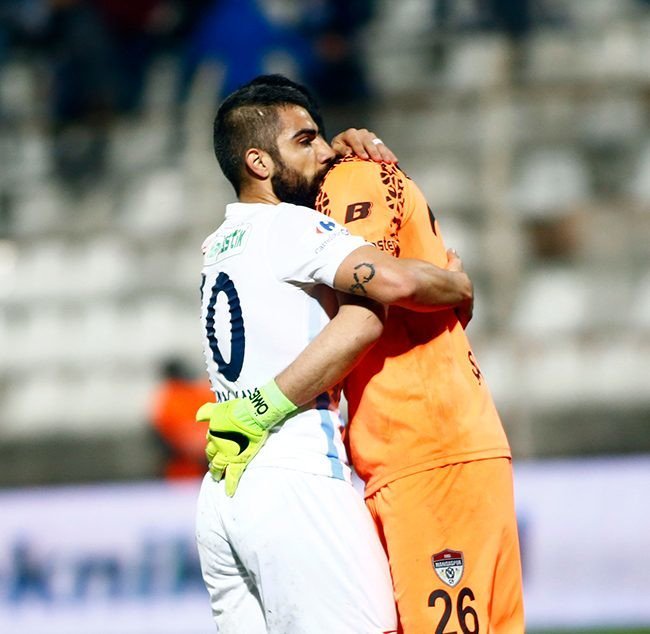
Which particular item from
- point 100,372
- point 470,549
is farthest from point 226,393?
point 100,372

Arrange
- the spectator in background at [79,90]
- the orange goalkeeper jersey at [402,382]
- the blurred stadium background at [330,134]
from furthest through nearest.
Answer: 1. the spectator in background at [79,90]
2. the blurred stadium background at [330,134]
3. the orange goalkeeper jersey at [402,382]

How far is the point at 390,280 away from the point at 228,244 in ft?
1.75

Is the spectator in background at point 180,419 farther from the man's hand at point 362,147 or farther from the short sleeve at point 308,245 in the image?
the short sleeve at point 308,245

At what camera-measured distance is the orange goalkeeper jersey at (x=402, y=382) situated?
3.29 metres

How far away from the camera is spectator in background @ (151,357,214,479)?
855 centimetres

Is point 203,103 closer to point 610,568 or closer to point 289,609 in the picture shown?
point 610,568

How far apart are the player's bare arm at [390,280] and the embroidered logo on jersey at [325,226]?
0.37 ft

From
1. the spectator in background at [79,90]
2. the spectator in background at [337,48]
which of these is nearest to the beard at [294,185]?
the spectator in background at [337,48]

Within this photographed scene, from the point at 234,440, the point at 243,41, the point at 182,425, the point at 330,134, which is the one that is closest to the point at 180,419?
the point at 182,425

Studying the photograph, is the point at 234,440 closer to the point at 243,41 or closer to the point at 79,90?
the point at 243,41

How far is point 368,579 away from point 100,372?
661 cm

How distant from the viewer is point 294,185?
3.46 metres

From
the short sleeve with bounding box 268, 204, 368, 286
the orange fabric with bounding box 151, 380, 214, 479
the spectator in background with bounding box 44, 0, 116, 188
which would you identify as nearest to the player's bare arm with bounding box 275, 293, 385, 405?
the short sleeve with bounding box 268, 204, 368, 286

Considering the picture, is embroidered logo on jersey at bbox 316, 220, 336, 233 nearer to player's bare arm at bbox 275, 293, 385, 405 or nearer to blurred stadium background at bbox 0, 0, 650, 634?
player's bare arm at bbox 275, 293, 385, 405
